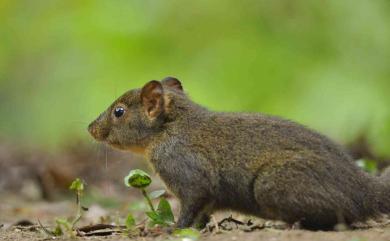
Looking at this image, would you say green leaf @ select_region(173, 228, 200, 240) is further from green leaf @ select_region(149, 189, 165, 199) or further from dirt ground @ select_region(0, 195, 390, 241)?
green leaf @ select_region(149, 189, 165, 199)

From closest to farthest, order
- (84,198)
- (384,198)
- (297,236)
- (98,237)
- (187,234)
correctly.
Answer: (297,236) < (187,234) < (384,198) < (98,237) < (84,198)

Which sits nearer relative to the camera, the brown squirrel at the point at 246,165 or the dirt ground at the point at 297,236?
the dirt ground at the point at 297,236

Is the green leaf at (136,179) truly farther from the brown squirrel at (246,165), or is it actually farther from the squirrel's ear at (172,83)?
the squirrel's ear at (172,83)

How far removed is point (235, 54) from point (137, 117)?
Result: 10.6 meters

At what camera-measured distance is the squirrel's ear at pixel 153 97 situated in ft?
28.7

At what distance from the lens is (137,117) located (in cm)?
893

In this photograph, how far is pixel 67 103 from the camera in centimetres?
2239

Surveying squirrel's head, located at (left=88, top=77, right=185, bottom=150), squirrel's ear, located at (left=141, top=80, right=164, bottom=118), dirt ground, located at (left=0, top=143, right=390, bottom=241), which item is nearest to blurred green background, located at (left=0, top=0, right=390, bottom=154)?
dirt ground, located at (left=0, top=143, right=390, bottom=241)

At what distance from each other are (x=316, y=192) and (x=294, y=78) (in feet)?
35.8

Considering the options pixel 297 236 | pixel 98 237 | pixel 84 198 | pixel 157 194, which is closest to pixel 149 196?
pixel 157 194

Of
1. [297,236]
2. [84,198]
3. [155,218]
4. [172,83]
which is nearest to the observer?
[297,236]

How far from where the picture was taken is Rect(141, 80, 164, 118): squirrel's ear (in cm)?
873

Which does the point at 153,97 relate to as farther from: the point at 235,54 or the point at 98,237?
the point at 235,54

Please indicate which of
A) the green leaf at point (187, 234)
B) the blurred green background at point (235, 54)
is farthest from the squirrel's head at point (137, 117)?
→ the blurred green background at point (235, 54)
